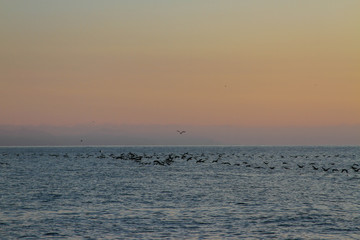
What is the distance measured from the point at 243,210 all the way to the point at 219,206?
8.39 ft

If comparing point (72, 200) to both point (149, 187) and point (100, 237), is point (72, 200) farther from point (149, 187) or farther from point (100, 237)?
point (100, 237)

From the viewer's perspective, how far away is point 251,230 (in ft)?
91.8

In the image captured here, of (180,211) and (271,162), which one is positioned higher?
(271,162)

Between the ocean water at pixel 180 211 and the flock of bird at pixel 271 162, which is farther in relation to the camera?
the flock of bird at pixel 271 162

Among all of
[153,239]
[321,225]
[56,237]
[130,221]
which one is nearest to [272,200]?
[321,225]

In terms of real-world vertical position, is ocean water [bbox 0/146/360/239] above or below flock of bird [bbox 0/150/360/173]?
below

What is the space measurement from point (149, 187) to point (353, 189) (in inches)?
799

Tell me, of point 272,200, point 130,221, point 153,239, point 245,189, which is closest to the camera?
point 153,239

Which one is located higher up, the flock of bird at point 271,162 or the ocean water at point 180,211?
the flock of bird at point 271,162

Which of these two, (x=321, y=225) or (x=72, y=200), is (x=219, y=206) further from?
(x=72, y=200)

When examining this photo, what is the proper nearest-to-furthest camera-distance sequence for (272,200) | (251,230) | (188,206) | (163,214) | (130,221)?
(251,230)
(130,221)
(163,214)
(188,206)
(272,200)

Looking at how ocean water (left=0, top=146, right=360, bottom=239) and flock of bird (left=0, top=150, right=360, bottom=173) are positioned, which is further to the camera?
flock of bird (left=0, top=150, right=360, bottom=173)

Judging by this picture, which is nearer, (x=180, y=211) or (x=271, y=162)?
(x=180, y=211)

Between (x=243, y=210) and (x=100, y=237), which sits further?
(x=243, y=210)
